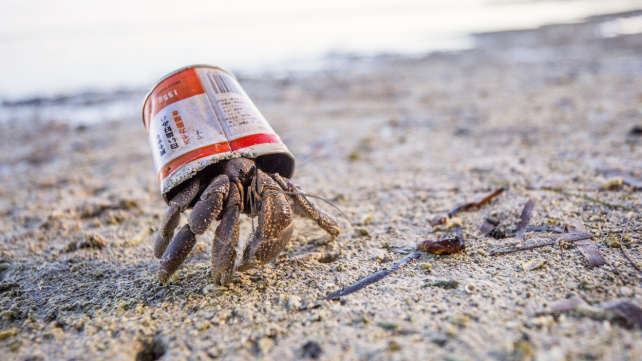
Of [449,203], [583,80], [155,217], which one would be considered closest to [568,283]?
[449,203]

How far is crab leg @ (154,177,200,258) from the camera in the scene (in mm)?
2209

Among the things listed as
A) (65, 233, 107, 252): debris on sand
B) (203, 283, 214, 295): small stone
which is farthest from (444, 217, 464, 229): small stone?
(65, 233, 107, 252): debris on sand

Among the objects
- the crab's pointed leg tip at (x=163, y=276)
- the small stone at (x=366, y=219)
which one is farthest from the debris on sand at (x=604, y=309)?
the crab's pointed leg tip at (x=163, y=276)

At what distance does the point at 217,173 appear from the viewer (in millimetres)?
2467

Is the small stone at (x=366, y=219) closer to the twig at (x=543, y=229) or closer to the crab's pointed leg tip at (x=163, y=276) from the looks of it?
the twig at (x=543, y=229)

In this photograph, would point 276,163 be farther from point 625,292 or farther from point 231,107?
point 625,292

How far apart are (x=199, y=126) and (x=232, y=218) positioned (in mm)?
523

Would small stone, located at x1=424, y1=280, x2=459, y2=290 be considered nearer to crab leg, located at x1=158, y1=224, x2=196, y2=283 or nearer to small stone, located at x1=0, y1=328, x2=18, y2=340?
crab leg, located at x1=158, y1=224, x2=196, y2=283

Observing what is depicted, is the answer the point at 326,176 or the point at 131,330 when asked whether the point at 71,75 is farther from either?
the point at 131,330

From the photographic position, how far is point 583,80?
6.62 m

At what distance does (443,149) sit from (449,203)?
1.39 m

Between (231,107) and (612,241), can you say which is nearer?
(612,241)

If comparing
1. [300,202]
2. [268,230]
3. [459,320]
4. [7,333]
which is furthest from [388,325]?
[7,333]

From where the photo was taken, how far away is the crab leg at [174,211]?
221cm
